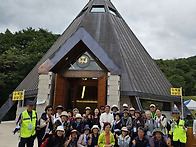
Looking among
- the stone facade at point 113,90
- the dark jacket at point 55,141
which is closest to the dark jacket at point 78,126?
the dark jacket at point 55,141

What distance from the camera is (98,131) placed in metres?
6.19

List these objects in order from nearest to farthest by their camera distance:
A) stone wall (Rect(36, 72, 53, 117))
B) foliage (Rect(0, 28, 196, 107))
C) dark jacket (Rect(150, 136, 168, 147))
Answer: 1. dark jacket (Rect(150, 136, 168, 147))
2. stone wall (Rect(36, 72, 53, 117))
3. foliage (Rect(0, 28, 196, 107))

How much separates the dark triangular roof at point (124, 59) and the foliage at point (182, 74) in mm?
21584

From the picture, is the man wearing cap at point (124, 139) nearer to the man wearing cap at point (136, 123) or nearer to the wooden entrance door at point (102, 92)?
the man wearing cap at point (136, 123)

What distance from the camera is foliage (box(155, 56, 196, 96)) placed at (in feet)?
126

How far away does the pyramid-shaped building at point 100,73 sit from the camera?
11.8 metres

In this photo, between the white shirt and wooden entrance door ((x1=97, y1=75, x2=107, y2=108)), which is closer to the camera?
the white shirt

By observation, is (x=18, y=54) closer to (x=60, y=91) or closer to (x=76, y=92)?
(x=76, y=92)

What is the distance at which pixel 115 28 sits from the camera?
1942 cm

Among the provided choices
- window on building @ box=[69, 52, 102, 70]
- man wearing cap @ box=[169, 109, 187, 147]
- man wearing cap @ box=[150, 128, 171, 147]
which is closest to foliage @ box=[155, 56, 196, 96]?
window on building @ box=[69, 52, 102, 70]

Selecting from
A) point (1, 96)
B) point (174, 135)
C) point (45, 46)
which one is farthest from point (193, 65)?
point (174, 135)

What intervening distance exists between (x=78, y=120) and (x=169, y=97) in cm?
1144

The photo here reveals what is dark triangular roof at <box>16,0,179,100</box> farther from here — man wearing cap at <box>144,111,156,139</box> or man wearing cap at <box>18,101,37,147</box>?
man wearing cap at <box>18,101,37,147</box>

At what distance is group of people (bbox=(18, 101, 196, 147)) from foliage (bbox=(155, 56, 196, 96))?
33.3 metres
